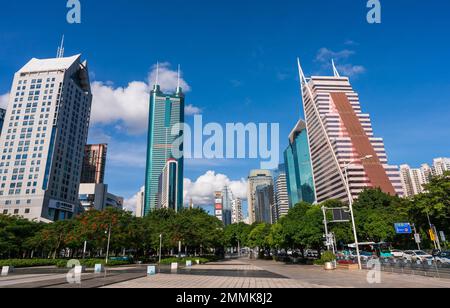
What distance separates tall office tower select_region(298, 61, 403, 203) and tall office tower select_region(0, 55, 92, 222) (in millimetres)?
109069

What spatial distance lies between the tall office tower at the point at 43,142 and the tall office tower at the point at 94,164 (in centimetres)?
6908

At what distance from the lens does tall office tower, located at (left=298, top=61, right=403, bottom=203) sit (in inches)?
4710

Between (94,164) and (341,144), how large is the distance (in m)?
152

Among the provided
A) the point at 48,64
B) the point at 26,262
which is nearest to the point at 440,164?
the point at 26,262

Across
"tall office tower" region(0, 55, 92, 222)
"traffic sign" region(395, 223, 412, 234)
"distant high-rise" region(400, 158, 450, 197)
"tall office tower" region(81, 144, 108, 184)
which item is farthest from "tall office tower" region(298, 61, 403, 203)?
"tall office tower" region(81, 144, 108, 184)

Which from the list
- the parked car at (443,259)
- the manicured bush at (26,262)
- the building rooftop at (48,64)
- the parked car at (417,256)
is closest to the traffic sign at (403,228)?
the parked car at (417,256)

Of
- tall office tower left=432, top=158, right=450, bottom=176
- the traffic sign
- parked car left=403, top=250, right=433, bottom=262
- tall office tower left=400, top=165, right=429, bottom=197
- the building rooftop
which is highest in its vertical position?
the building rooftop

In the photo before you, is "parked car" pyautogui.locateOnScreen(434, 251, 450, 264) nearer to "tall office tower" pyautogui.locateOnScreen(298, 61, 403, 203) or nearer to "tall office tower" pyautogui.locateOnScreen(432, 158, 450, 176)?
"tall office tower" pyautogui.locateOnScreen(298, 61, 403, 203)
